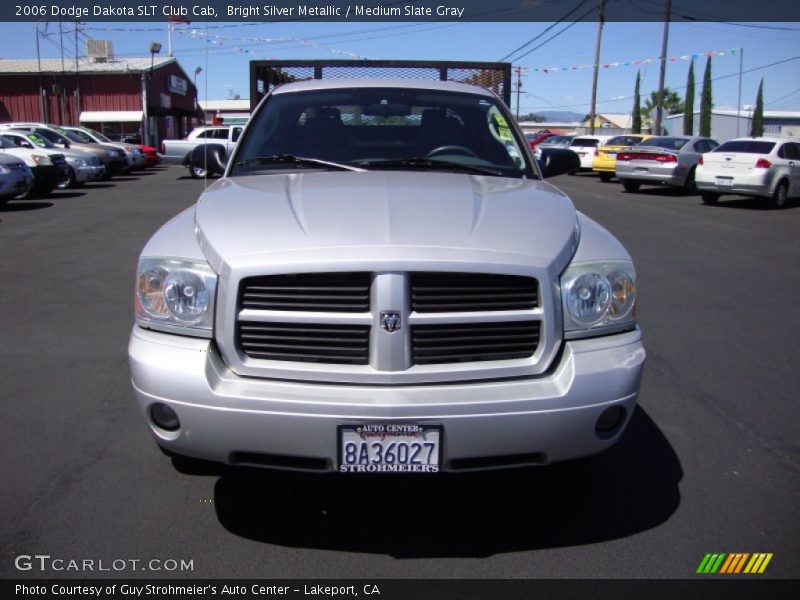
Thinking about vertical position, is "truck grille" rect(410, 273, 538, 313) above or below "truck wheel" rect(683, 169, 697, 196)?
above

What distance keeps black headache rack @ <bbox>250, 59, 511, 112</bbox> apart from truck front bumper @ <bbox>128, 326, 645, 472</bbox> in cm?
362

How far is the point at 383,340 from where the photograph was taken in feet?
9.00

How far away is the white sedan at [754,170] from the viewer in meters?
16.5

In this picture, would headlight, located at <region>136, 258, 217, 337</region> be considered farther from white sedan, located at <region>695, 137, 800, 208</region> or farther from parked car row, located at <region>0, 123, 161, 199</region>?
white sedan, located at <region>695, 137, 800, 208</region>

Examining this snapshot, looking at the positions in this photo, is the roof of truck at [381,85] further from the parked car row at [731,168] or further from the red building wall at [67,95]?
the red building wall at [67,95]

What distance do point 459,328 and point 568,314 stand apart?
44 centimetres

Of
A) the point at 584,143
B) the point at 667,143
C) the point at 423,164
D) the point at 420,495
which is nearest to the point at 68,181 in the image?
the point at 667,143

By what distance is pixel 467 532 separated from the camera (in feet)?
10.2

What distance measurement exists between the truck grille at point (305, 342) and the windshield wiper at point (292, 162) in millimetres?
1412

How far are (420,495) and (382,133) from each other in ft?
6.90

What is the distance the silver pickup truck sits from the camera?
8.83 ft

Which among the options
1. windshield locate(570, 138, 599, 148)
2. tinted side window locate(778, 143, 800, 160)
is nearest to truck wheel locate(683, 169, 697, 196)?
tinted side window locate(778, 143, 800, 160)

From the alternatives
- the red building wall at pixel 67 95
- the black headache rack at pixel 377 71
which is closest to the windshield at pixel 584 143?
the black headache rack at pixel 377 71

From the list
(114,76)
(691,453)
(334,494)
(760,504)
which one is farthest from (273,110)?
(114,76)
